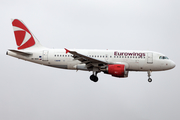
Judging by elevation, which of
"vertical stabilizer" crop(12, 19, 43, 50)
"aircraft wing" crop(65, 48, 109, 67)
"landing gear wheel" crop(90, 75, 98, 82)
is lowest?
"landing gear wheel" crop(90, 75, 98, 82)

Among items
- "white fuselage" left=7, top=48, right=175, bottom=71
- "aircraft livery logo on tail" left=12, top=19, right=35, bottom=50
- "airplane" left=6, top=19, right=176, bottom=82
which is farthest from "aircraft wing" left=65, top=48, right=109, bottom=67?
"aircraft livery logo on tail" left=12, top=19, right=35, bottom=50

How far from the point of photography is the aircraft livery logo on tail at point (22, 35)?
3419 cm

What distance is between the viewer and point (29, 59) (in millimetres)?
33062

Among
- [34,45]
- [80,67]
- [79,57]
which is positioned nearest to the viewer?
[79,57]

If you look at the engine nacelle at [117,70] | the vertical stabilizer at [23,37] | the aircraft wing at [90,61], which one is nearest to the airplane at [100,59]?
the aircraft wing at [90,61]

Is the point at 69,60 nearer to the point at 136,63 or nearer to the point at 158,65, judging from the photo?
the point at 136,63

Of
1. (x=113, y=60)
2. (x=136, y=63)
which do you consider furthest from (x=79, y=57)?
(x=136, y=63)

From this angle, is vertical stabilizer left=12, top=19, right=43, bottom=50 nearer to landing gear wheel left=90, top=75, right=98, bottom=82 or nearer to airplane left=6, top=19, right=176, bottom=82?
airplane left=6, top=19, right=176, bottom=82

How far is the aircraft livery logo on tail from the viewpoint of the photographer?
34.2m

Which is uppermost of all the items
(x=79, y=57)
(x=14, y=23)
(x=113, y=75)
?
(x=14, y=23)

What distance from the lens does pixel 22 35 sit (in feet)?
113

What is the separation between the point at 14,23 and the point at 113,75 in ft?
48.7

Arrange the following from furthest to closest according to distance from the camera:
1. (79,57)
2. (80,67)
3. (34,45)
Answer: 1. (34,45)
2. (80,67)
3. (79,57)

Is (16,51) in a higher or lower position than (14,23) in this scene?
lower
